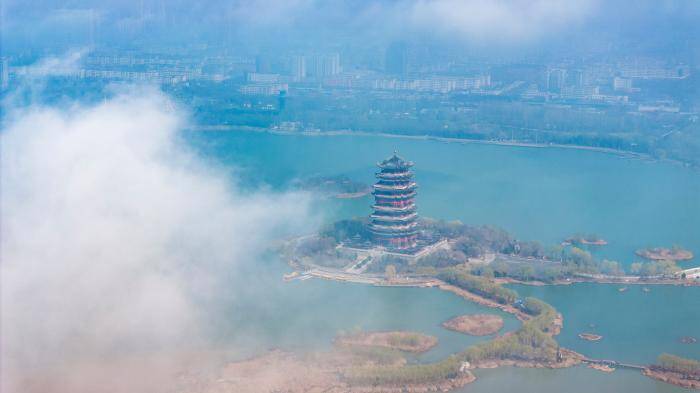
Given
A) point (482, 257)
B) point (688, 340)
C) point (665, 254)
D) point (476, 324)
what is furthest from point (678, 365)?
point (665, 254)

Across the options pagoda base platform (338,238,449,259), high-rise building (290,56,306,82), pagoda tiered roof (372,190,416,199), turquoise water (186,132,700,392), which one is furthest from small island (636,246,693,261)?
high-rise building (290,56,306,82)

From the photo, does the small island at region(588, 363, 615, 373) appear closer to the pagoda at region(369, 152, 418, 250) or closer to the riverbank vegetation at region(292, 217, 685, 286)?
the riverbank vegetation at region(292, 217, 685, 286)

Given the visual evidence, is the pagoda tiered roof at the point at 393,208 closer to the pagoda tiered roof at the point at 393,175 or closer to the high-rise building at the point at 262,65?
the pagoda tiered roof at the point at 393,175

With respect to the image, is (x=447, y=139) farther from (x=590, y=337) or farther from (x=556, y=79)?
(x=590, y=337)

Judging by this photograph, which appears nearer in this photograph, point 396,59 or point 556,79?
point 556,79

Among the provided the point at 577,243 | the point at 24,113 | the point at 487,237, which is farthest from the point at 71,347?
the point at 577,243

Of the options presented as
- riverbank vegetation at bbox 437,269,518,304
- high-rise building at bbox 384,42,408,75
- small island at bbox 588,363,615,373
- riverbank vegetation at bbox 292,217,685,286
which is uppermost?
high-rise building at bbox 384,42,408,75
